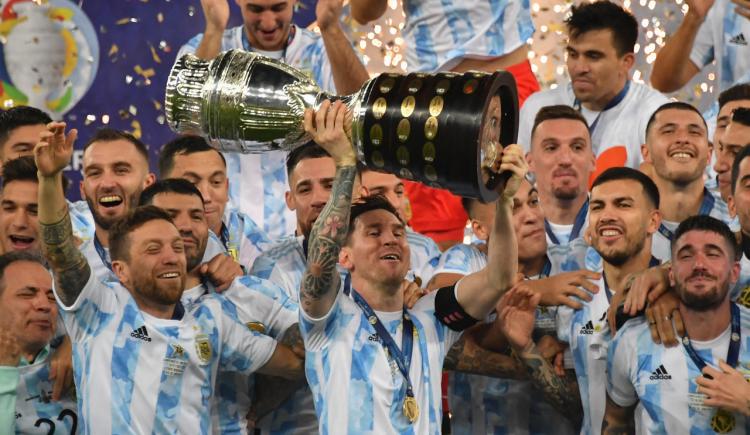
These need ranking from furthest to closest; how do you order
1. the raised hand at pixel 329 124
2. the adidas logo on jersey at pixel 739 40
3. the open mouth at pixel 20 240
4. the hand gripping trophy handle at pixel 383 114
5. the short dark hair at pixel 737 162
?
the adidas logo on jersey at pixel 739 40, the open mouth at pixel 20 240, the short dark hair at pixel 737 162, the raised hand at pixel 329 124, the hand gripping trophy handle at pixel 383 114

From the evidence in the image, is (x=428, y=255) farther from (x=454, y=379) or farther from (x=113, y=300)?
(x=113, y=300)

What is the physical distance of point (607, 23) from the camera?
6988mm

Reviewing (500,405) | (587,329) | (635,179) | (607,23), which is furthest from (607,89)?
(500,405)

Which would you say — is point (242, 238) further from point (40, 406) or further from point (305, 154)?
point (40, 406)

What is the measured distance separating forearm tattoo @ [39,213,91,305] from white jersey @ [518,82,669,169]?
A: 239 centimetres

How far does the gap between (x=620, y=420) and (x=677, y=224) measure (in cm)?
93

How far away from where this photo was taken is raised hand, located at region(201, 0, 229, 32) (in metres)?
6.70

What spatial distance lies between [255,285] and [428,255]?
84 centimetres

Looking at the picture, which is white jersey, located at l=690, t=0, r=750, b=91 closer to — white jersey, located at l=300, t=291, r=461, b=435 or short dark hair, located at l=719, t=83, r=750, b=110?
short dark hair, located at l=719, t=83, r=750, b=110

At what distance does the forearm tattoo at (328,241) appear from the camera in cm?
501

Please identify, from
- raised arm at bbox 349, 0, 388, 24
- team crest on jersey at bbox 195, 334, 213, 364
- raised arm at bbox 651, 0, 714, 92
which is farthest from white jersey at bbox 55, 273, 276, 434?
raised arm at bbox 651, 0, 714, 92

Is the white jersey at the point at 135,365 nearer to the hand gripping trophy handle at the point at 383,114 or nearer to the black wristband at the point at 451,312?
the black wristband at the point at 451,312

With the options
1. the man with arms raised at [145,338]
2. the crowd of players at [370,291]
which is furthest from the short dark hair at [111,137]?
the man with arms raised at [145,338]

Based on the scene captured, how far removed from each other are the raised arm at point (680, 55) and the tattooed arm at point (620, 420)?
6.92 ft
